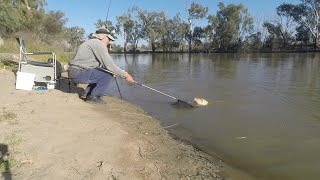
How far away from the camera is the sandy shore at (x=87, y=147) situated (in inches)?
127

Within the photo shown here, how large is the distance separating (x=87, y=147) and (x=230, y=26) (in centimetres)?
5319

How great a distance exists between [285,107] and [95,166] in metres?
4.72

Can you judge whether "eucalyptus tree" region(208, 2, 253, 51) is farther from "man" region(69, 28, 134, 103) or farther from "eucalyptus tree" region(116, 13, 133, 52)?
"man" region(69, 28, 134, 103)

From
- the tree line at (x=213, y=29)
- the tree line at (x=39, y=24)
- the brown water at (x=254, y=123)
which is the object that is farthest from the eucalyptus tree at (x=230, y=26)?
the brown water at (x=254, y=123)

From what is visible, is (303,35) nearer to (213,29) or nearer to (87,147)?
(213,29)

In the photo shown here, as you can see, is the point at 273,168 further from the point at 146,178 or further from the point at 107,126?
the point at 107,126

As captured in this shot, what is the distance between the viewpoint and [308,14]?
1982 inches

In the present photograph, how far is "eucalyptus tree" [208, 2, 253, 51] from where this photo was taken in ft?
179

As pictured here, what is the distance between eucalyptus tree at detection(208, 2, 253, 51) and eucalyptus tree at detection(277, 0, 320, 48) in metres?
6.37

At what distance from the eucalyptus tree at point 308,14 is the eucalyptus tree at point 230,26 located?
6371mm

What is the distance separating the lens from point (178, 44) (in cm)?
6294

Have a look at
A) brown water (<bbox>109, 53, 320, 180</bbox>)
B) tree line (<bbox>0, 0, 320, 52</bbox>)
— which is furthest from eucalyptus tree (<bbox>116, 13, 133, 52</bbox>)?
brown water (<bbox>109, 53, 320, 180</bbox>)

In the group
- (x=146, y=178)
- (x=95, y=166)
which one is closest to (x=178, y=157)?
(x=146, y=178)

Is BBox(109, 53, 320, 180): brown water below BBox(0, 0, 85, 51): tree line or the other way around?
below
